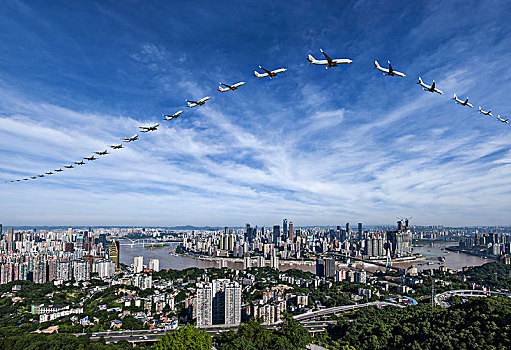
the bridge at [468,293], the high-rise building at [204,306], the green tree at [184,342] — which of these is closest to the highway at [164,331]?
the high-rise building at [204,306]

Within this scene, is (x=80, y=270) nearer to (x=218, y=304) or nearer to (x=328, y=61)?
(x=218, y=304)

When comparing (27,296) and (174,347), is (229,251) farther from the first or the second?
(174,347)

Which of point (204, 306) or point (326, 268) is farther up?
point (204, 306)

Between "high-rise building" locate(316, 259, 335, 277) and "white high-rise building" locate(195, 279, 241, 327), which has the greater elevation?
"white high-rise building" locate(195, 279, 241, 327)

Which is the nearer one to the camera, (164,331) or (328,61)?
(328,61)

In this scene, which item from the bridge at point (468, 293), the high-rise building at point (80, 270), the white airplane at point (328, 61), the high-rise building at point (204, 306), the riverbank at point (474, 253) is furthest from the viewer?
the riverbank at point (474, 253)

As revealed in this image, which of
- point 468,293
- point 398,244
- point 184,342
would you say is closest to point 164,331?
point 184,342

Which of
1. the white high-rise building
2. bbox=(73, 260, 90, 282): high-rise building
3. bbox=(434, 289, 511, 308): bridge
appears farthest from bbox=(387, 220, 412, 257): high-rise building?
bbox=(73, 260, 90, 282): high-rise building

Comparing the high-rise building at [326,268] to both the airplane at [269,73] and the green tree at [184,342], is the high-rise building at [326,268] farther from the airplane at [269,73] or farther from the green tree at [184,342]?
the airplane at [269,73]

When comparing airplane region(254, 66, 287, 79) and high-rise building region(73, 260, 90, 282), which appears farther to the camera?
high-rise building region(73, 260, 90, 282)

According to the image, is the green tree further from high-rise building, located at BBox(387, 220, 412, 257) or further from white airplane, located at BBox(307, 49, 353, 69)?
high-rise building, located at BBox(387, 220, 412, 257)

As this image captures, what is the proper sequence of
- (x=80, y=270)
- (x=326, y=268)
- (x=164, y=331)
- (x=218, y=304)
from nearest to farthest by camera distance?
(x=164, y=331) < (x=218, y=304) < (x=80, y=270) < (x=326, y=268)

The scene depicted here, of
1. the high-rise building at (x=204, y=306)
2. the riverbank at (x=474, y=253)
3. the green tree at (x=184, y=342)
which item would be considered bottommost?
the riverbank at (x=474, y=253)
